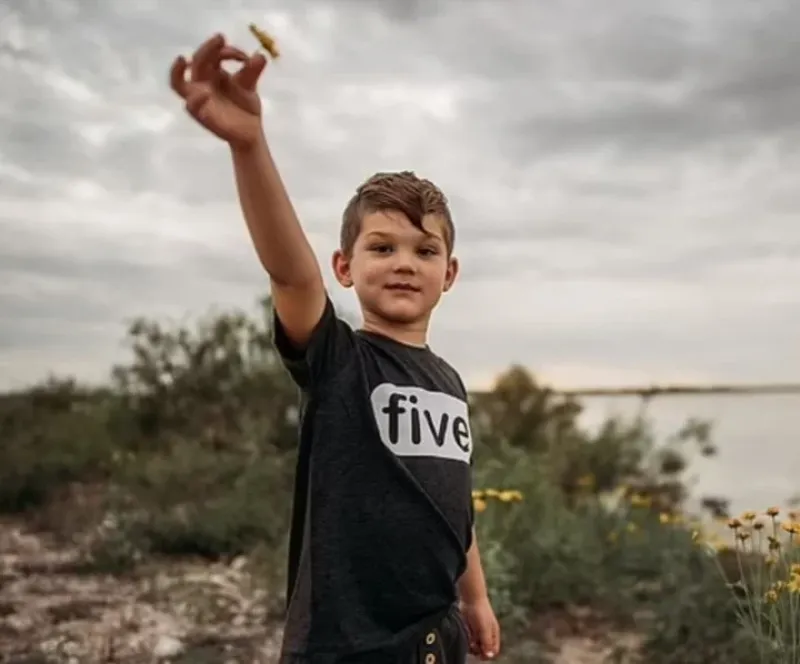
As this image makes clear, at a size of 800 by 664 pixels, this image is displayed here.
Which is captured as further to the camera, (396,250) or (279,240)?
(396,250)

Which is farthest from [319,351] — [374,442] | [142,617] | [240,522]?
[240,522]

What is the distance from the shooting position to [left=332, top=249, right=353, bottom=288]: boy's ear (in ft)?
5.14

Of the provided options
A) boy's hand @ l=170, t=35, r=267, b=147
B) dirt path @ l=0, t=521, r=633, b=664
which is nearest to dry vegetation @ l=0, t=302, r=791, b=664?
dirt path @ l=0, t=521, r=633, b=664

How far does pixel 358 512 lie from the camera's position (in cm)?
144

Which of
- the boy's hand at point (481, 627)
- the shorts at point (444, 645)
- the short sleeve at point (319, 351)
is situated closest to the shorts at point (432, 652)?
the shorts at point (444, 645)

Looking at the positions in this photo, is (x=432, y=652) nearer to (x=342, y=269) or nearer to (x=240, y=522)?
(x=342, y=269)

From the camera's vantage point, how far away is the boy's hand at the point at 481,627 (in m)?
1.80

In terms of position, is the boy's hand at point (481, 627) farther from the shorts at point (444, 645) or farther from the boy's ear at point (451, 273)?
the boy's ear at point (451, 273)

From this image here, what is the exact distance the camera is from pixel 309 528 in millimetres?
1456

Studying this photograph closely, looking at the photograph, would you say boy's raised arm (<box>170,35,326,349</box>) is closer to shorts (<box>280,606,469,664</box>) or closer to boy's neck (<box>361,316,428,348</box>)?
boy's neck (<box>361,316,428,348</box>)

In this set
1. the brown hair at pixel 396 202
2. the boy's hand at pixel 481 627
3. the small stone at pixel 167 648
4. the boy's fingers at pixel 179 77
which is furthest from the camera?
the small stone at pixel 167 648

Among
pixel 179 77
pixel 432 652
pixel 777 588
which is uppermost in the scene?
pixel 179 77

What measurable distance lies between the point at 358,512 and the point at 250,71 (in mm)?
541

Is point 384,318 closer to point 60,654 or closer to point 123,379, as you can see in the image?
point 60,654
